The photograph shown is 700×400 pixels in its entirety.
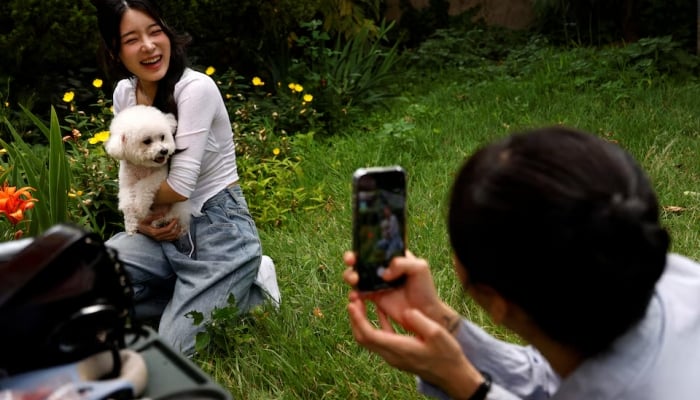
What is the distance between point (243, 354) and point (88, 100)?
2866 millimetres

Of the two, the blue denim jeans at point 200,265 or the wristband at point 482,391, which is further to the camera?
the blue denim jeans at point 200,265

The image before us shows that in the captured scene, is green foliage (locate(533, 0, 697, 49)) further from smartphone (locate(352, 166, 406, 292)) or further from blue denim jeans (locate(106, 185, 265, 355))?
smartphone (locate(352, 166, 406, 292))

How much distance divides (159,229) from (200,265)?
193 millimetres

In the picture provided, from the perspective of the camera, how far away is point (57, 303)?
2.99 feet

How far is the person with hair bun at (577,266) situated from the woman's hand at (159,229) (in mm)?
1545

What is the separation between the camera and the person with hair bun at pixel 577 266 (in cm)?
93

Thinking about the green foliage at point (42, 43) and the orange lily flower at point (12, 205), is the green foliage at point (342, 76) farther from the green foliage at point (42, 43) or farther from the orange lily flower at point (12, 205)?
the orange lily flower at point (12, 205)

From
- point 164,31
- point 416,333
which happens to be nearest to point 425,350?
point 416,333

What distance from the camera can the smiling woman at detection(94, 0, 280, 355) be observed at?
248cm

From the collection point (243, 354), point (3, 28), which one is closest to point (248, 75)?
point (3, 28)

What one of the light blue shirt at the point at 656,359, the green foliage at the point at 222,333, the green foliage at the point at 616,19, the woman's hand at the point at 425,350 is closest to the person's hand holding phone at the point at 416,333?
the woman's hand at the point at 425,350

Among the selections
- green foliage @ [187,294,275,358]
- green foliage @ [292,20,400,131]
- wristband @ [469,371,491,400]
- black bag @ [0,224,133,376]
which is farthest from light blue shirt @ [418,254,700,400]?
green foliage @ [292,20,400,131]

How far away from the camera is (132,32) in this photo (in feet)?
8.21

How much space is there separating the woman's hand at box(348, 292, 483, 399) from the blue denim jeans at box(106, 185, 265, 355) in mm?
1320
